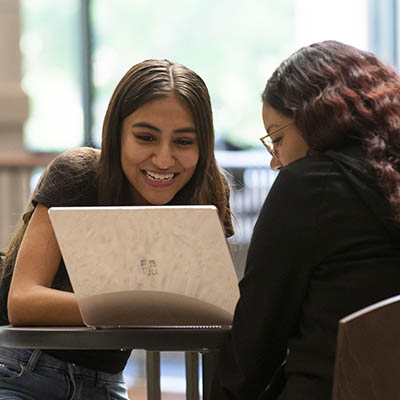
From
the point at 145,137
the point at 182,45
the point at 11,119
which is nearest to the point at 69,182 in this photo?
the point at 145,137

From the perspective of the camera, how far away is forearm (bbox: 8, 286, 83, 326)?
151 centimetres

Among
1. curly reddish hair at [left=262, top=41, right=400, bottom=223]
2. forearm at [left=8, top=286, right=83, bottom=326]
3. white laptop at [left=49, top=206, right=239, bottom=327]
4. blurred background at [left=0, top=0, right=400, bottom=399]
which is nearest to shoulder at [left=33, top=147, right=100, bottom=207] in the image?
forearm at [left=8, top=286, right=83, bottom=326]

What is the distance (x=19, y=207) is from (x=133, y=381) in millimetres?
1339

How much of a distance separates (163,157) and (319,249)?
24.0 inches

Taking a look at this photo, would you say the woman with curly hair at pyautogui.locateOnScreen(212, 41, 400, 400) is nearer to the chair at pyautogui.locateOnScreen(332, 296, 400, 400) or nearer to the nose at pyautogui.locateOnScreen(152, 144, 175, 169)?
the chair at pyautogui.locateOnScreen(332, 296, 400, 400)

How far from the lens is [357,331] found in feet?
3.44

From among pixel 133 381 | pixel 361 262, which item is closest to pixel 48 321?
pixel 361 262

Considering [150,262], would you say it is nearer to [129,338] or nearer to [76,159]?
[129,338]

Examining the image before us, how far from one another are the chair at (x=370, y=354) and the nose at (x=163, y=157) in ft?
2.63

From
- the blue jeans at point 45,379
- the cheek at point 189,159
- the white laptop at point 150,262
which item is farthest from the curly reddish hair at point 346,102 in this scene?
the blue jeans at point 45,379

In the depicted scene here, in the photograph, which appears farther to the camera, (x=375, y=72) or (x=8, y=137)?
(x=8, y=137)

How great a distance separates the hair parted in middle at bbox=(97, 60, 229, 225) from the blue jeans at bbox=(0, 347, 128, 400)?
1.09ft

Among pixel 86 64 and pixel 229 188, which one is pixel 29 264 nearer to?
pixel 229 188

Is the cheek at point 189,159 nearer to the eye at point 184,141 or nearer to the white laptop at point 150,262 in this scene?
the eye at point 184,141
